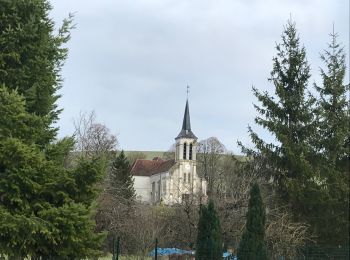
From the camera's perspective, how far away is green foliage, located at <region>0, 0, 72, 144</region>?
524 inches

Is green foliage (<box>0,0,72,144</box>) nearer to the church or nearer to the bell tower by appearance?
the church

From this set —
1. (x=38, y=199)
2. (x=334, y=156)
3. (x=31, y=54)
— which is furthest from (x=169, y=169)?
(x=38, y=199)

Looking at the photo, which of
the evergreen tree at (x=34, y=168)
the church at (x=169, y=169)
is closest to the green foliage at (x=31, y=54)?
the evergreen tree at (x=34, y=168)

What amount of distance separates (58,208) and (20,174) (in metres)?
1.07

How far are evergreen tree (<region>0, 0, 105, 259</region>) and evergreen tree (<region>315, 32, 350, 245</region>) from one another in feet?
53.5

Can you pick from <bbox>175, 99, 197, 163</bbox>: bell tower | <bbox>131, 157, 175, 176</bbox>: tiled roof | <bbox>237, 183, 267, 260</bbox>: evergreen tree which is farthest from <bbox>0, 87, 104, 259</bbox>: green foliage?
<bbox>131, 157, 175, 176</bbox>: tiled roof

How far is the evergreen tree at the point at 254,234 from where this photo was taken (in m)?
19.1

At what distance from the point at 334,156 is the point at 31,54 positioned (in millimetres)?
18305

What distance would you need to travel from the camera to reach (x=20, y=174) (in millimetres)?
11844

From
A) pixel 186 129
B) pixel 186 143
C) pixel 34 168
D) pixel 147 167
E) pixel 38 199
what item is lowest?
pixel 38 199

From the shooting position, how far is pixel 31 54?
1365 centimetres

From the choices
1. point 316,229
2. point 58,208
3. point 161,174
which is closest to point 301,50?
point 316,229

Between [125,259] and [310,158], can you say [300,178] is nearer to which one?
[310,158]

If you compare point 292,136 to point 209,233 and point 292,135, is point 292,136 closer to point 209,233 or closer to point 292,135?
point 292,135
